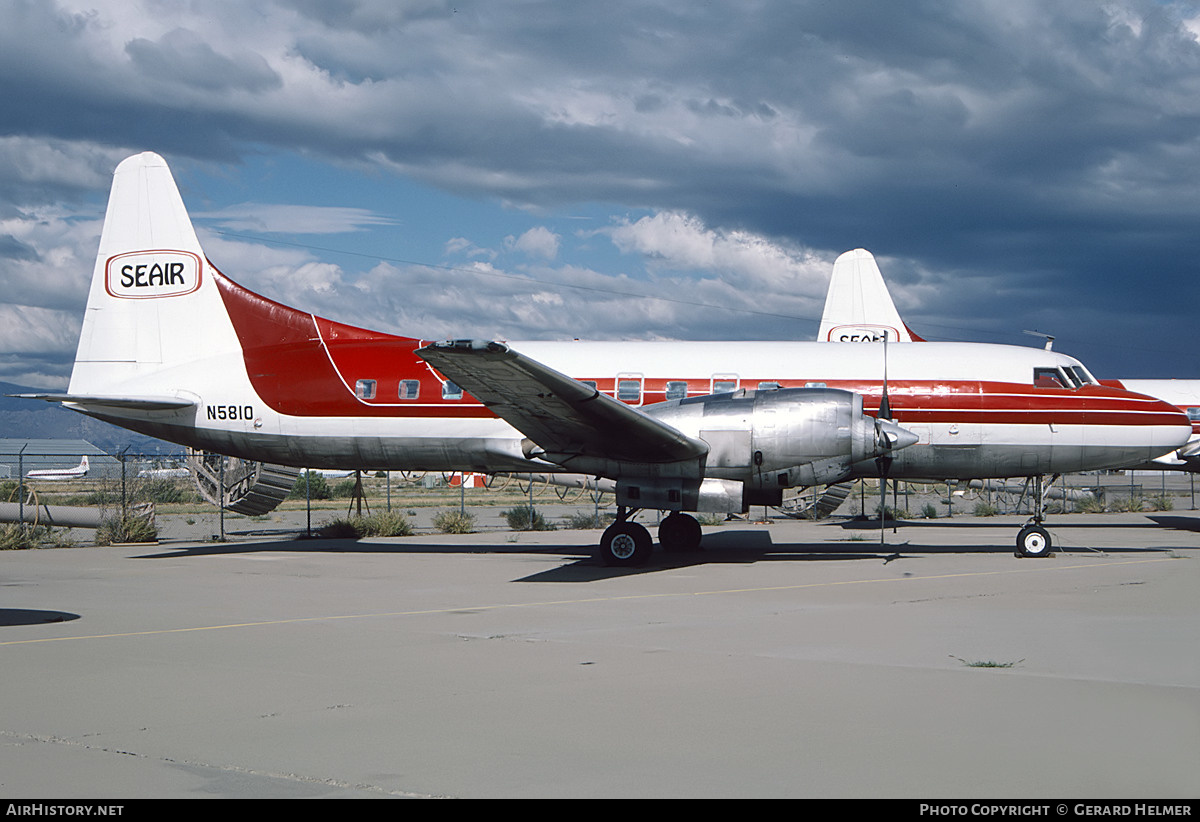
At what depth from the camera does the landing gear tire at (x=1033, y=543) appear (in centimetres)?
1759

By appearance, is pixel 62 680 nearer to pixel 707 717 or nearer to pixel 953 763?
pixel 707 717

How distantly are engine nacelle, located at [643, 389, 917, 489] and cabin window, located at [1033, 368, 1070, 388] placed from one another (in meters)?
3.91

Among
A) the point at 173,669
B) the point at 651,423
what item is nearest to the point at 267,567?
the point at 651,423

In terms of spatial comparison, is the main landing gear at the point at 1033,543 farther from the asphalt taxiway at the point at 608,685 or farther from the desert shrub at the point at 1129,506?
the desert shrub at the point at 1129,506

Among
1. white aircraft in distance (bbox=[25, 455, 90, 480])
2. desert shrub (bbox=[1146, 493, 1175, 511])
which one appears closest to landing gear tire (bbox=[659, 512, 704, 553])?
white aircraft in distance (bbox=[25, 455, 90, 480])

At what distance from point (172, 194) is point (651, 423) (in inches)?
452

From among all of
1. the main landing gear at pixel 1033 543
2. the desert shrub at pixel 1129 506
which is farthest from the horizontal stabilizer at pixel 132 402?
the desert shrub at pixel 1129 506

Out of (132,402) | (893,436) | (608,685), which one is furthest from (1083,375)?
(132,402)

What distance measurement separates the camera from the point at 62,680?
7.77m

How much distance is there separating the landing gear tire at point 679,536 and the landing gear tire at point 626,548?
2.34 meters

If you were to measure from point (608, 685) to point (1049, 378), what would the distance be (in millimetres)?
14270

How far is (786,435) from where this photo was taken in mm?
16031

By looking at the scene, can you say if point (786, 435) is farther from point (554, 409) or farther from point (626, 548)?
point (554, 409)

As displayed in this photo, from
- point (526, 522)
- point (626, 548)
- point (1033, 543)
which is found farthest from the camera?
point (526, 522)
